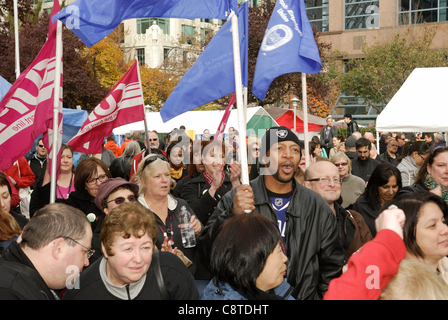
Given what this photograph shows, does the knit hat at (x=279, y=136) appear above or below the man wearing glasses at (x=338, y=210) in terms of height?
above

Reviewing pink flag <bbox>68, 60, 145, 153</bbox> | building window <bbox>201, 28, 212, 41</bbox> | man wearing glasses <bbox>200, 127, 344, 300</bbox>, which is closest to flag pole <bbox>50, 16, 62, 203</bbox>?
pink flag <bbox>68, 60, 145, 153</bbox>

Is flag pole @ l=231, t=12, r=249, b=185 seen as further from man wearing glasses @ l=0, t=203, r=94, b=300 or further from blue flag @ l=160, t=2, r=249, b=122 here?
man wearing glasses @ l=0, t=203, r=94, b=300

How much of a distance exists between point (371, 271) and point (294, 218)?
1.93 m

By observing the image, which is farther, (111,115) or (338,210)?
(111,115)

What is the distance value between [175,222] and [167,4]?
2.16m

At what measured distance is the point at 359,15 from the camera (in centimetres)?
4381

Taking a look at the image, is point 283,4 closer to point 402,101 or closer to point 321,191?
point 321,191

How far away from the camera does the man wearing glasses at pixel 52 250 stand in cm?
270

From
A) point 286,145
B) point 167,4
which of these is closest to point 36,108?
point 167,4

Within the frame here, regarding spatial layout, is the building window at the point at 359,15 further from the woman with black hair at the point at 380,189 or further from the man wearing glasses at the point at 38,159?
the woman with black hair at the point at 380,189

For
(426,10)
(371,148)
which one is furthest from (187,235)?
(426,10)

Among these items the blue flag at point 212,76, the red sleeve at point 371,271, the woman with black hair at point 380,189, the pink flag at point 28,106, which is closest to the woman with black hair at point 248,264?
the red sleeve at point 371,271

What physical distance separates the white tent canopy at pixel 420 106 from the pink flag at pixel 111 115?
15.0 feet

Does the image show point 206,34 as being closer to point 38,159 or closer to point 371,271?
point 38,159
